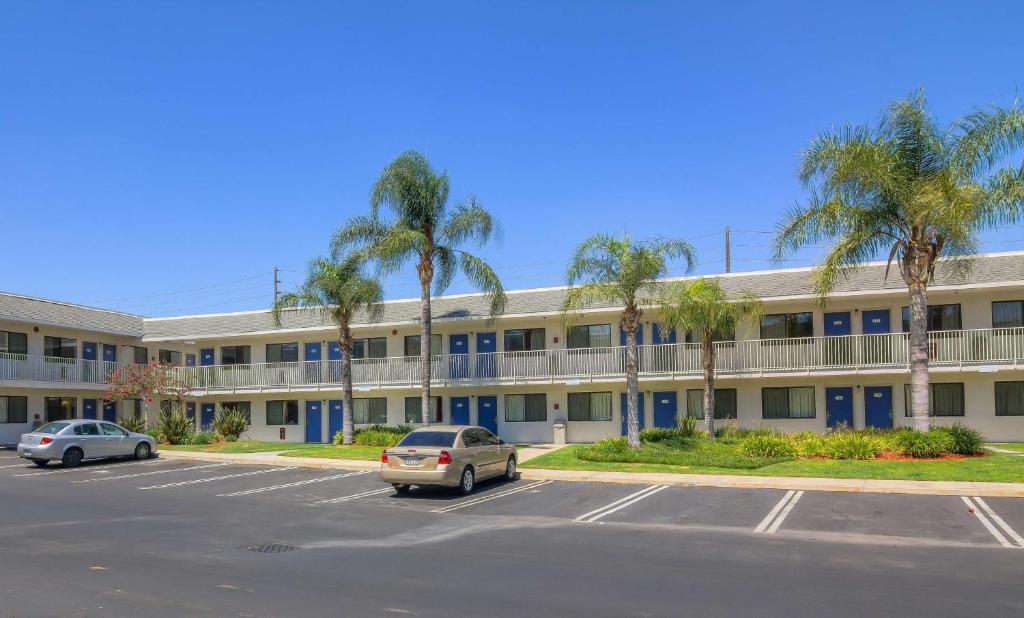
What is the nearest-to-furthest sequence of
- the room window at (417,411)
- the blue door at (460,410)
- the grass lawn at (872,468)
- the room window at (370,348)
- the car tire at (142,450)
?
1. the grass lawn at (872,468)
2. the car tire at (142,450)
3. the blue door at (460,410)
4. the room window at (417,411)
5. the room window at (370,348)

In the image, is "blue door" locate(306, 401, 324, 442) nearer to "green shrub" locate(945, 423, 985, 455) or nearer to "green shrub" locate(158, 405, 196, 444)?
"green shrub" locate(158, 405, 196, 444)

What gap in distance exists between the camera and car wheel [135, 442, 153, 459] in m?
28.2

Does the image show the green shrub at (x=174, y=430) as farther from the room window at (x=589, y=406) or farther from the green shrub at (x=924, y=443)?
the green shrub at (x=924, y=443)

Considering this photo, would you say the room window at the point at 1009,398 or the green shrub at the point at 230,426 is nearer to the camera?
the room window at the point at 1009,398

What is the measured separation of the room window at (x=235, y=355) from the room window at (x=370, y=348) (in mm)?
5835

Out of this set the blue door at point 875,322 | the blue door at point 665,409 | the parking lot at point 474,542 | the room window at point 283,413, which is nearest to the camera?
the parking lot at point 474,542

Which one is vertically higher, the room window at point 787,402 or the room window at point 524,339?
the room window at point 524,339

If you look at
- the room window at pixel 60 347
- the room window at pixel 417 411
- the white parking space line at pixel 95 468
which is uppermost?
the room window at pixel 60 347

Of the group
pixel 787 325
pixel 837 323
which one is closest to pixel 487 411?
pixel 787 325

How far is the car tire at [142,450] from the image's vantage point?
2823cm

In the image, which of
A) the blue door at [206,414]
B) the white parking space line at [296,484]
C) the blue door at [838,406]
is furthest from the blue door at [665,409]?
the blue door at [206,414]

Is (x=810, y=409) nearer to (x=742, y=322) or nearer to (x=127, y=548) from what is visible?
(x=742, y=322)

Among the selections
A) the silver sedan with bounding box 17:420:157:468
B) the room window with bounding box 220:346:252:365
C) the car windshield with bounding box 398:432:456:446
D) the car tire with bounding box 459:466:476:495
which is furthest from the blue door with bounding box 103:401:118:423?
the car tire with bounding box 459:466:476:495

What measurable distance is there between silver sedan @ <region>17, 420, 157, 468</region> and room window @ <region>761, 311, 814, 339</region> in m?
22.9
